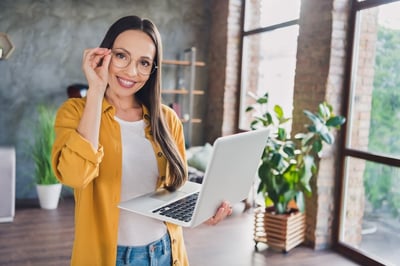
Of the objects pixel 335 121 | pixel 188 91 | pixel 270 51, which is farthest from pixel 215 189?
pixel 188 91

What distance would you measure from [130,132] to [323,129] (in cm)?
241

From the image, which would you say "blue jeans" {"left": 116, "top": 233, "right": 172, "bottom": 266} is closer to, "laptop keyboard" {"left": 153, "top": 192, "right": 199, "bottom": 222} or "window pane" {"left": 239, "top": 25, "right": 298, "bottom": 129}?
"laptop keyboard" {"left": 153, "top": 192, "right": 199, "bottom": 222}

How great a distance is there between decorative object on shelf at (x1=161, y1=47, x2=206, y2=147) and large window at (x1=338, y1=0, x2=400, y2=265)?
2.39m

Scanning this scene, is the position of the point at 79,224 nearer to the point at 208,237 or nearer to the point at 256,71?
the point at 208,237

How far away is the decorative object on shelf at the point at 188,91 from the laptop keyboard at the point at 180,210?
166 inches

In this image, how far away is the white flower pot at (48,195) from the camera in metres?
4.56

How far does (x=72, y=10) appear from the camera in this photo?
5.02m

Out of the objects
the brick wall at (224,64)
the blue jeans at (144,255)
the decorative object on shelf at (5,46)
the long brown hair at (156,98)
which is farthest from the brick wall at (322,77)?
the decorative object on shelf at (5,46)

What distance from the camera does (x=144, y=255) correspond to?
1145mm

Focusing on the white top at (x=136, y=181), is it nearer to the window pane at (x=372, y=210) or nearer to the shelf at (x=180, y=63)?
the window pane at (x=372, y=210)

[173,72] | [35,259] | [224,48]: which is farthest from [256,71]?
[35,259]

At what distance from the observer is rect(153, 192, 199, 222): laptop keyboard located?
3.36ft

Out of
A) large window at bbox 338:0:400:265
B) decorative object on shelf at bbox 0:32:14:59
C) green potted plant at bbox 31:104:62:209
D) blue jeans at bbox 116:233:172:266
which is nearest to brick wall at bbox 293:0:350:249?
large window at bbox 338:0:400:265

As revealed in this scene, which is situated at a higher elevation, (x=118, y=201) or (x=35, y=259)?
(x=118, y=201)
